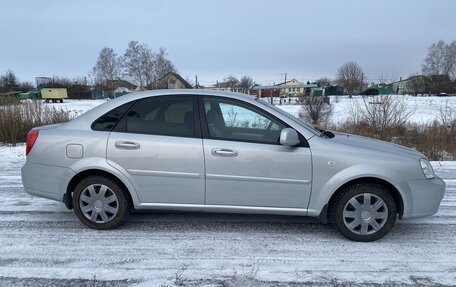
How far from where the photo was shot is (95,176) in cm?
395

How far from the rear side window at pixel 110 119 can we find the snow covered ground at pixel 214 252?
Result: 126 centimetres

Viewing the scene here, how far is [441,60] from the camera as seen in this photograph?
286 ft

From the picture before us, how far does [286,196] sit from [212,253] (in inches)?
40.5

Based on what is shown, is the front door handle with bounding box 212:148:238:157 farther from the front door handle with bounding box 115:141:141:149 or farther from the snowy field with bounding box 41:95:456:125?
the snowy field with bounding box 41:95:456:125

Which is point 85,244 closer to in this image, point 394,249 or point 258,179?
point 258,179

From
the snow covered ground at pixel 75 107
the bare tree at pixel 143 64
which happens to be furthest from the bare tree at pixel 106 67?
the snow covered ground at pixel 75 107

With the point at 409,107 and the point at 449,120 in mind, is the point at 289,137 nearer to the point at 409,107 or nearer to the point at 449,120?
the point at 449,120

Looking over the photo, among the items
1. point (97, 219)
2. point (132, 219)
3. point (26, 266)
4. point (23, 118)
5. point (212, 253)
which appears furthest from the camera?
point (23, 118)

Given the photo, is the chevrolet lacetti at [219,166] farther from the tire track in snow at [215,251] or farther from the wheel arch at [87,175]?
the tire track in snow at [215,251]

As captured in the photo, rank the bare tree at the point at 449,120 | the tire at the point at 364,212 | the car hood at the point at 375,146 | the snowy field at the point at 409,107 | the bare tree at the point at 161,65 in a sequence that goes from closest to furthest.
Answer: the tire at the point at 364,212
the car hood at the point at 375,146
the bare tree at the point at 449,120
the snowy field at the point at 409,107
the bare tree at the point at 161,65

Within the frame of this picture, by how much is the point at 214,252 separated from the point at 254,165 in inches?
40.2

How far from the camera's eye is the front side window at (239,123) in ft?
12.5

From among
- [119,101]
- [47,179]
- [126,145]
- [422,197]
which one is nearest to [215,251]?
[126,145]

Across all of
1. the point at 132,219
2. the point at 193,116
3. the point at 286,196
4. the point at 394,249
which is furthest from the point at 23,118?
the point at 394,249
